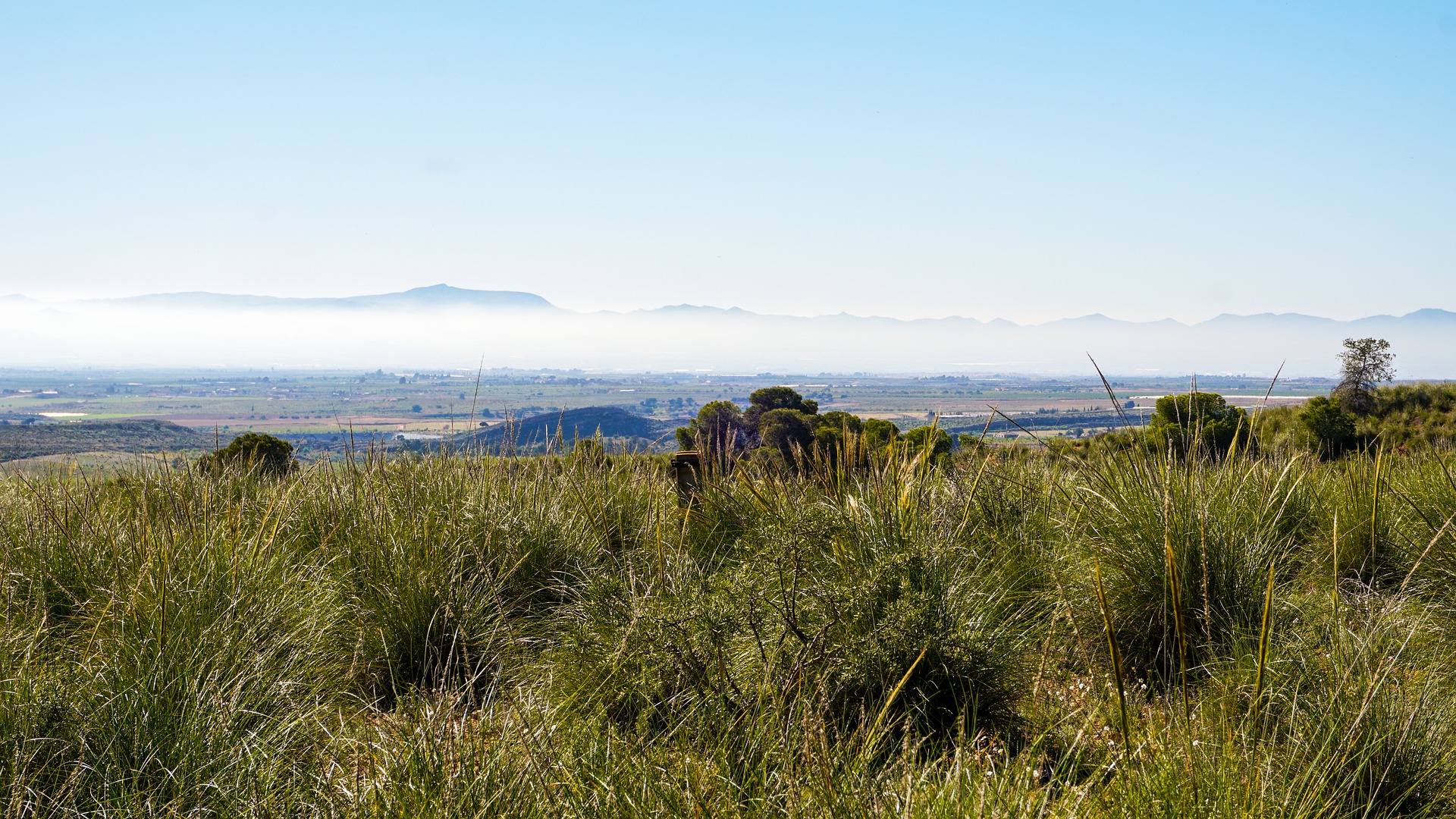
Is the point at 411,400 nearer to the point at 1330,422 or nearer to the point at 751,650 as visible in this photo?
the point at 1330,422

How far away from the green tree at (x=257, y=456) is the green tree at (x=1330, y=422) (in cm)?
1574

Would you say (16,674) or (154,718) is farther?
(16,674)

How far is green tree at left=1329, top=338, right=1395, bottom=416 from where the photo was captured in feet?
69.6

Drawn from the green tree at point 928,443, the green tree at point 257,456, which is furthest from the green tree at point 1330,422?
the green tree at point 257,456

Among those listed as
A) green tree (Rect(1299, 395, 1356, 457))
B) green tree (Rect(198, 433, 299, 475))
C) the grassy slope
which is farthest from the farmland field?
the grassy slope

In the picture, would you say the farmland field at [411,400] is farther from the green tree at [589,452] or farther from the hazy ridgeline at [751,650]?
the hazy ridgeline at [751,650]

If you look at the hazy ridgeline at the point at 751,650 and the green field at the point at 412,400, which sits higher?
the hazy ridgeline at the point at 751,650

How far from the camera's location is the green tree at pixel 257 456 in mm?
6629

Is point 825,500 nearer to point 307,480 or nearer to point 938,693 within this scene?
point 938,693

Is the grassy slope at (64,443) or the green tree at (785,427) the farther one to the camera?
the green tree at (785,427)

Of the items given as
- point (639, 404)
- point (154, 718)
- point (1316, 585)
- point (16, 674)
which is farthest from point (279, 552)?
point (639, 404)

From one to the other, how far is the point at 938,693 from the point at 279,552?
10.6ft

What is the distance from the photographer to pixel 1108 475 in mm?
4570

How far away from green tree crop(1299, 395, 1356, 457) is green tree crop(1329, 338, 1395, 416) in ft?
17.7
